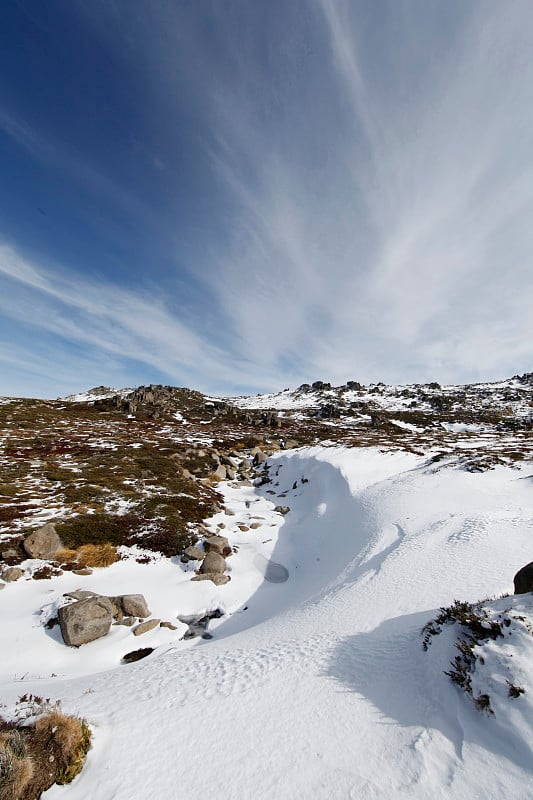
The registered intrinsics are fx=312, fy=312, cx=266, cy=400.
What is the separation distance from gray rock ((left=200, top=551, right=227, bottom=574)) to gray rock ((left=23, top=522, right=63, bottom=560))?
668cm

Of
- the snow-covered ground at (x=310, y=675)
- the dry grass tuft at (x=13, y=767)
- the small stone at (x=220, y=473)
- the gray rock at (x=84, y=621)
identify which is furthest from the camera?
the small stone at (x=220, y=473)

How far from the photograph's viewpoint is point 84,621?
10312 millimetres

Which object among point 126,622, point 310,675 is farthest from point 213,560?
point 310,675

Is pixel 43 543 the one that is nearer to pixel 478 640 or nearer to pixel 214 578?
pixel 214 578

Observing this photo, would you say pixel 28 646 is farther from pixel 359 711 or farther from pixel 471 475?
pixel 471 475

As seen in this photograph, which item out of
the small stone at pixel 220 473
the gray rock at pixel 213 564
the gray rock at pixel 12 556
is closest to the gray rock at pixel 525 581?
the gray rock at pixel 213 564

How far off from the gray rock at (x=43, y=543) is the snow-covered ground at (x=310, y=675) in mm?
1714

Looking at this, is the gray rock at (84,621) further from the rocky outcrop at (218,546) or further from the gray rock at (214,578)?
the rocky outcrop at (218,546)

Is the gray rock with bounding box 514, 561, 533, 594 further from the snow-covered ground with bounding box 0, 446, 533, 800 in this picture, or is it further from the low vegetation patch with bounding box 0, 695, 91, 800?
the low vegetation patch with bounding box 0, 695, 91, 800

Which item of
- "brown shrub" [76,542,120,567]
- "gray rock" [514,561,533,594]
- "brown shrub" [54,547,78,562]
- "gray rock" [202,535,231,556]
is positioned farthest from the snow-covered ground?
"brown shrub" [54,547,78,562]

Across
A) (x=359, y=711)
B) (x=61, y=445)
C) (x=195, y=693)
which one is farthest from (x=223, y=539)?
(x=61, y=445)

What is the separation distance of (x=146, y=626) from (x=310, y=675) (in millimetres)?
6953

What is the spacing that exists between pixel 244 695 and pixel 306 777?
2.20 m

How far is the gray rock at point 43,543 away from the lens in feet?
45.0
